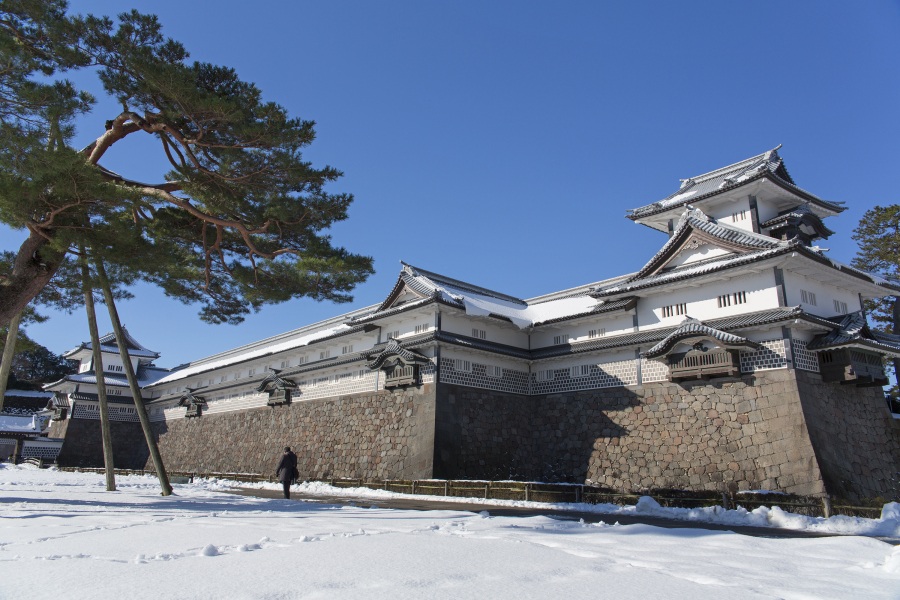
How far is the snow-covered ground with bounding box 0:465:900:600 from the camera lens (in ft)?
14.8

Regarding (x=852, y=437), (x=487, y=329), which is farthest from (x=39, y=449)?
(x=852, y=437)

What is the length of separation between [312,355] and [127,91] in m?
18.1

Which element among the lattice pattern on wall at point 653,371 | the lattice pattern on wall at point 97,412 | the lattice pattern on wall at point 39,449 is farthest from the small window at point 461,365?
the lattice pattern on wall at point 39,449

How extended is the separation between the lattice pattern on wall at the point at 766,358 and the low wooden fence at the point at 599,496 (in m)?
3.96

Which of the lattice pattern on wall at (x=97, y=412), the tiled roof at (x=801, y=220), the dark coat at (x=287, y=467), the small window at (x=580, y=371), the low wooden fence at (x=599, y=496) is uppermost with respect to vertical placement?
the tiled roof at (x=801, y=220)

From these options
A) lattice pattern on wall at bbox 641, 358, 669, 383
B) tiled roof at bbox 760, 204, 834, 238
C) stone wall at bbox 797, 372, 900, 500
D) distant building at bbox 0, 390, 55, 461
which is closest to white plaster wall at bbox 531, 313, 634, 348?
lattice pattern on wall at bbox 641, 358, 669, 383

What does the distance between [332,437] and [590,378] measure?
11.4 metres

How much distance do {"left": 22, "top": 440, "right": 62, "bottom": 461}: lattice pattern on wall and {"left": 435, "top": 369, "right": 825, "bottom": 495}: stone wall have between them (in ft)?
115

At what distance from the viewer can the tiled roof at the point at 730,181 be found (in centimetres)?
1950

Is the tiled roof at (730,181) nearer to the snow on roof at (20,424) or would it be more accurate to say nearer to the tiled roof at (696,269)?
the tiled roof at (696,269)

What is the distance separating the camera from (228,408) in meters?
33.8

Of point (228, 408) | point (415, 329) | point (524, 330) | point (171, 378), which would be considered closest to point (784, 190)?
point (524, 330)

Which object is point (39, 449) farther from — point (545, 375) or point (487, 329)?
point (545, 375)

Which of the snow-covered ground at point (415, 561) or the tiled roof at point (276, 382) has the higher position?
the tiled roof at point (276, 382)
